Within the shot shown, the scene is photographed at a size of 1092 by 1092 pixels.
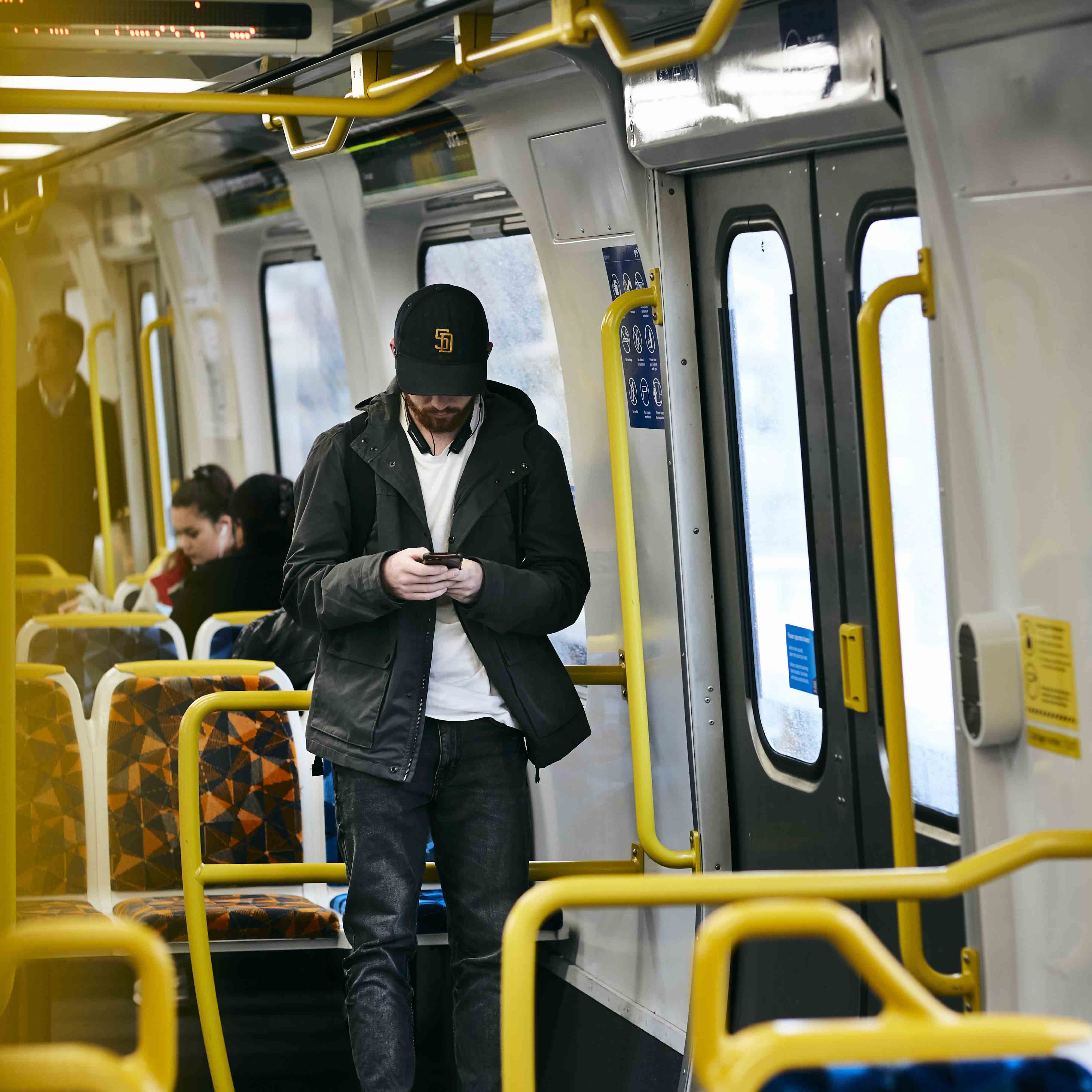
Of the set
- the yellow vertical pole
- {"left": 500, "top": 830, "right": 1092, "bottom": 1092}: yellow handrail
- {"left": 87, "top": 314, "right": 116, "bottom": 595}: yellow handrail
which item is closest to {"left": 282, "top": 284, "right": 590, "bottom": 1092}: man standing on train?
the yellow vertical pole

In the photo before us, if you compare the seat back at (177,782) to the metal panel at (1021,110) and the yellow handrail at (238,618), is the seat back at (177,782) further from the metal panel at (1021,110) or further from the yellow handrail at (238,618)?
the metal panel at (1021,110)

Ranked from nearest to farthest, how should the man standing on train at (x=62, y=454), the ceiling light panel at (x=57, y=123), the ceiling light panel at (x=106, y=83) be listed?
the ceiling light panel at (x=106, y=83)
the ceiling light panel at (x=57, y=123)
the man standing on train at (x=62, y=454)

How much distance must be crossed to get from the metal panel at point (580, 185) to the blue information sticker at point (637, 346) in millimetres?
88

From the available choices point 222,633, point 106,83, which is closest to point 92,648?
point 222,633

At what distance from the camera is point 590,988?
4500mm

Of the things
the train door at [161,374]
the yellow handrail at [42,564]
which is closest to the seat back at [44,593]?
the yellow handrail at [42,564]

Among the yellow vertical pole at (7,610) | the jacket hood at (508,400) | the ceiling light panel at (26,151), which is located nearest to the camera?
the yellow vertical pole at (7,610)

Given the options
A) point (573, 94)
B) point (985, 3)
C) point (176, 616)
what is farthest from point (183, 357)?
point (985, 3)

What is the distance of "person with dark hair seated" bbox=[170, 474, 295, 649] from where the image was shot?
6020 mm

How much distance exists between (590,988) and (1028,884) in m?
2.30

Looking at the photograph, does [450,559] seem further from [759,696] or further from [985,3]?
[985,3]

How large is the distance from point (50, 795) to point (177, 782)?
1.34 ft

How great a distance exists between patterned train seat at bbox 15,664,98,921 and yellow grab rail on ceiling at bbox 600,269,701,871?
174 cm

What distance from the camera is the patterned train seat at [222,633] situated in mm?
5684
